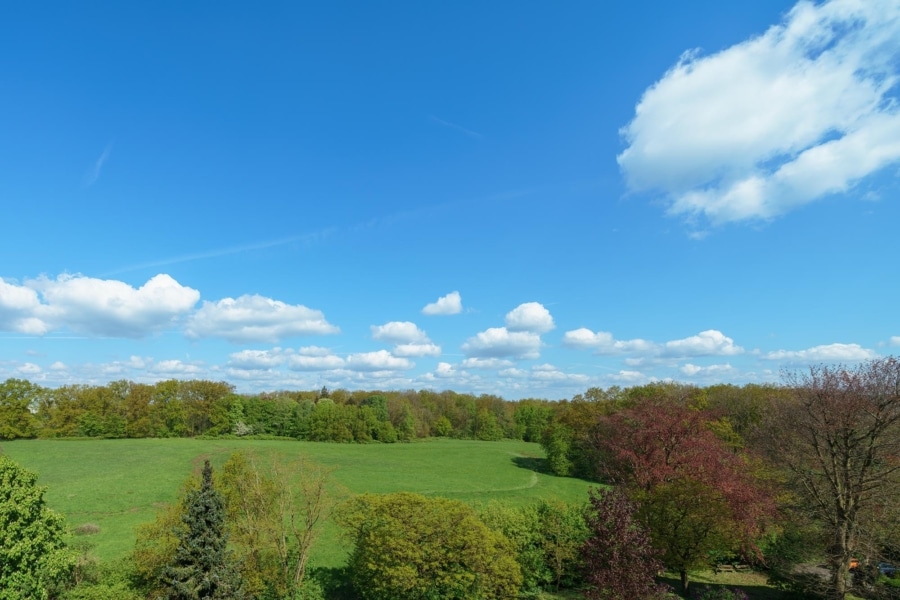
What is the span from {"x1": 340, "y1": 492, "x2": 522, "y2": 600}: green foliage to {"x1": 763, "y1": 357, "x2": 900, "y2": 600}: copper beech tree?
16844mm

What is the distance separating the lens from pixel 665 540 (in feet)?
81.7

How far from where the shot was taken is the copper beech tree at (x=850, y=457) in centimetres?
2153

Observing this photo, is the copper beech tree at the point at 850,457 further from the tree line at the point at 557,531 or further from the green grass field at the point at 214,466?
the green grass field at the point at 214,466

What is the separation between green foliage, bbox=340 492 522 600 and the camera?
20.2 meters

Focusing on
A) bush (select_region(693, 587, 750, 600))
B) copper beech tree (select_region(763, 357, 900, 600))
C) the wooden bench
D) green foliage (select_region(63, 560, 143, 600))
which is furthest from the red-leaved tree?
green foliage (select_region(63, 560, 143, 600))

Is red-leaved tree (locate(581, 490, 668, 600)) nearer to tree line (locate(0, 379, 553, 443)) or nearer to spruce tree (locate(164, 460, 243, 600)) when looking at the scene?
spruce tree (locate(164, 460, 243, 600))

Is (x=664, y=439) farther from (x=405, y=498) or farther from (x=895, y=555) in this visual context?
(x=405, y=498)

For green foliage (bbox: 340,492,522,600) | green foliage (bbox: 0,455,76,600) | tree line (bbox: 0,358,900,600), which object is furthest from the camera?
green foliage (bbox: 340,492,522,600)

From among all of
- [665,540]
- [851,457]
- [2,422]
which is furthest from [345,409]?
[851,457]

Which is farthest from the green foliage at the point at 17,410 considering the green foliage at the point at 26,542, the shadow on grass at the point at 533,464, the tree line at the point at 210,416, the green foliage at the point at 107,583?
the shadow on grass at the point at 533,464

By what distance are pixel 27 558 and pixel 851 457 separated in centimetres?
3873

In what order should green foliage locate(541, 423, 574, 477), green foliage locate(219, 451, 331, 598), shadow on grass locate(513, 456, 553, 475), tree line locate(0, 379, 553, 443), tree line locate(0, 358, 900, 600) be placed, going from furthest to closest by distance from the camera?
tree line locate(0, 379, 553, 443) < shadow on grass locate(513, 456, 553, 475) < green foliage locate(541, 423, 574, 477) < green foliage locate(219, 451, 331, 598) < tree line locate(0, 358, 900, 600)

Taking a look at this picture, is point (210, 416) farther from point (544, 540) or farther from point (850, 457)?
point (850, 457)

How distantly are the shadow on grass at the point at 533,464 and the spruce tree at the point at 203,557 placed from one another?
59285 mm
